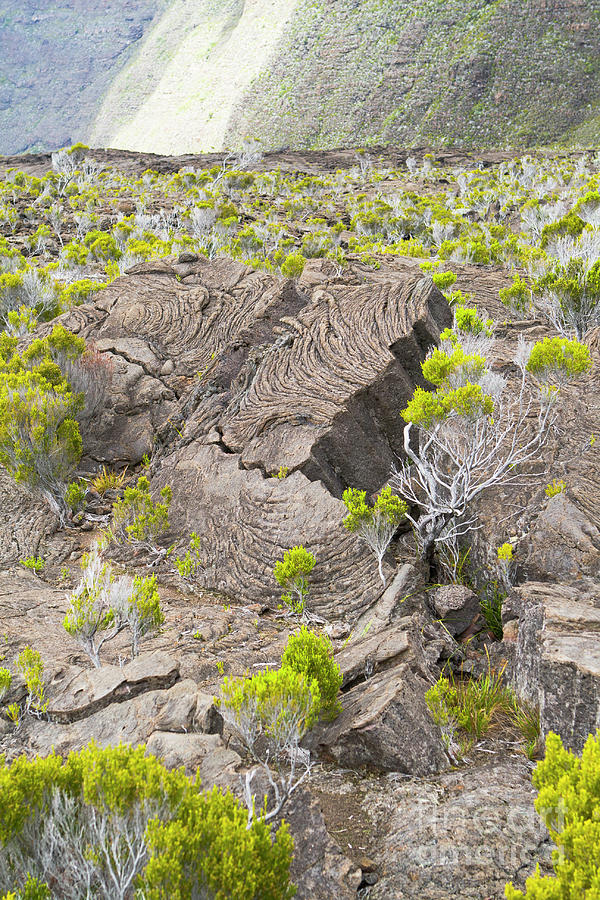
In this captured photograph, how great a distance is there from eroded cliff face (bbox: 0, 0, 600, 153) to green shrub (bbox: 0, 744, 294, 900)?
61167mm

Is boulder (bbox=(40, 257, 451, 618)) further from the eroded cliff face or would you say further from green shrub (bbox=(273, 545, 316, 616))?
the eroded cliff face

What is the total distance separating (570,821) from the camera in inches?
92.7

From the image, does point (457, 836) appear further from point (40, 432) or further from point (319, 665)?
point (40, 432)

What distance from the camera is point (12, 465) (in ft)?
24.5

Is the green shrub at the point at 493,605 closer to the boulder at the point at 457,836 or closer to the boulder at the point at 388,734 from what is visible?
the boulder at the point at 388,734

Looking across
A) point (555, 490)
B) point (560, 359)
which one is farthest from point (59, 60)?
point (555, 490)

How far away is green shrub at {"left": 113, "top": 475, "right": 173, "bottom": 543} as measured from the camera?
267 inches

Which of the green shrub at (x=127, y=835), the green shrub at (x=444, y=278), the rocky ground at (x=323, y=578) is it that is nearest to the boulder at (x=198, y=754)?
the rocky ground at (x=323, y=578)

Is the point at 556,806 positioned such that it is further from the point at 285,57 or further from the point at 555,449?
the point at 285,57

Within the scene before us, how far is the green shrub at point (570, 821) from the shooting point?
2.15m

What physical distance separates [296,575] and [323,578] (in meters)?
Result: 0.47

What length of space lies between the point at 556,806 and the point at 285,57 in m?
83.3

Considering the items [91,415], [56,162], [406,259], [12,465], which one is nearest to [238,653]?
[12,465]

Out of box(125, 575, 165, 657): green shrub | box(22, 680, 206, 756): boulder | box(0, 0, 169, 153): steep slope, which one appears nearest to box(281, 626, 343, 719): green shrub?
box(22, 680, 206, 756): boulder
